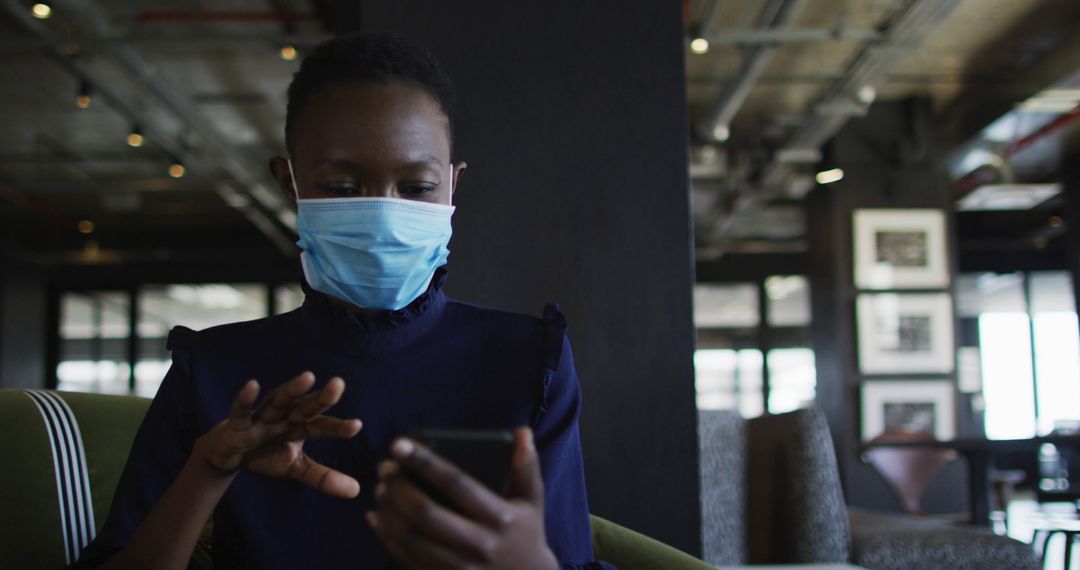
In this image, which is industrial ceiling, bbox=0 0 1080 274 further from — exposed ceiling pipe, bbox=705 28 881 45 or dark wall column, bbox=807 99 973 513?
dark wall column, bbox=807 99 973 513

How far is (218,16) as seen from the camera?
583cm

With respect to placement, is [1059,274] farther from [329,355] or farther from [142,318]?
→ [329,355]

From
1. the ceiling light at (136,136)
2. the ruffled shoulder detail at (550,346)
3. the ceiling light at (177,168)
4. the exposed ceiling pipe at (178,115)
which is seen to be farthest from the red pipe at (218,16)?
the ruffled shoulder detail at (550,346)

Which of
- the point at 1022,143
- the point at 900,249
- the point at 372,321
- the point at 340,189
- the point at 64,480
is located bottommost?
the point at 64,480

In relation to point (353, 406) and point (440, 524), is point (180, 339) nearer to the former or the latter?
point (353, 406)

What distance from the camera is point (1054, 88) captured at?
23.0 ft

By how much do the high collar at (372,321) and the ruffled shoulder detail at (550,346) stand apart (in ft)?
0.44

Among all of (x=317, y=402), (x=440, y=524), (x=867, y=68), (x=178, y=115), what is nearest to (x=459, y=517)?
(x=440, y=524)

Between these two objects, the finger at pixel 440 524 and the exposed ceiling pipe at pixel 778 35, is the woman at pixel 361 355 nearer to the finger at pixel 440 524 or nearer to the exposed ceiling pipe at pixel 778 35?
the finger at pixel 440 524

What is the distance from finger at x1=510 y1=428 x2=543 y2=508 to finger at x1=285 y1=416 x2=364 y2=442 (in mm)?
223

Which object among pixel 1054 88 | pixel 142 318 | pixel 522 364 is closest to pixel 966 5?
pixel 1054 88

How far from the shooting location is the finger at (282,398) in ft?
2.53

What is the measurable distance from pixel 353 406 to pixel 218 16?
523cm

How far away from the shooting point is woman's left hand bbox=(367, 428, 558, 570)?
608 millimetres
